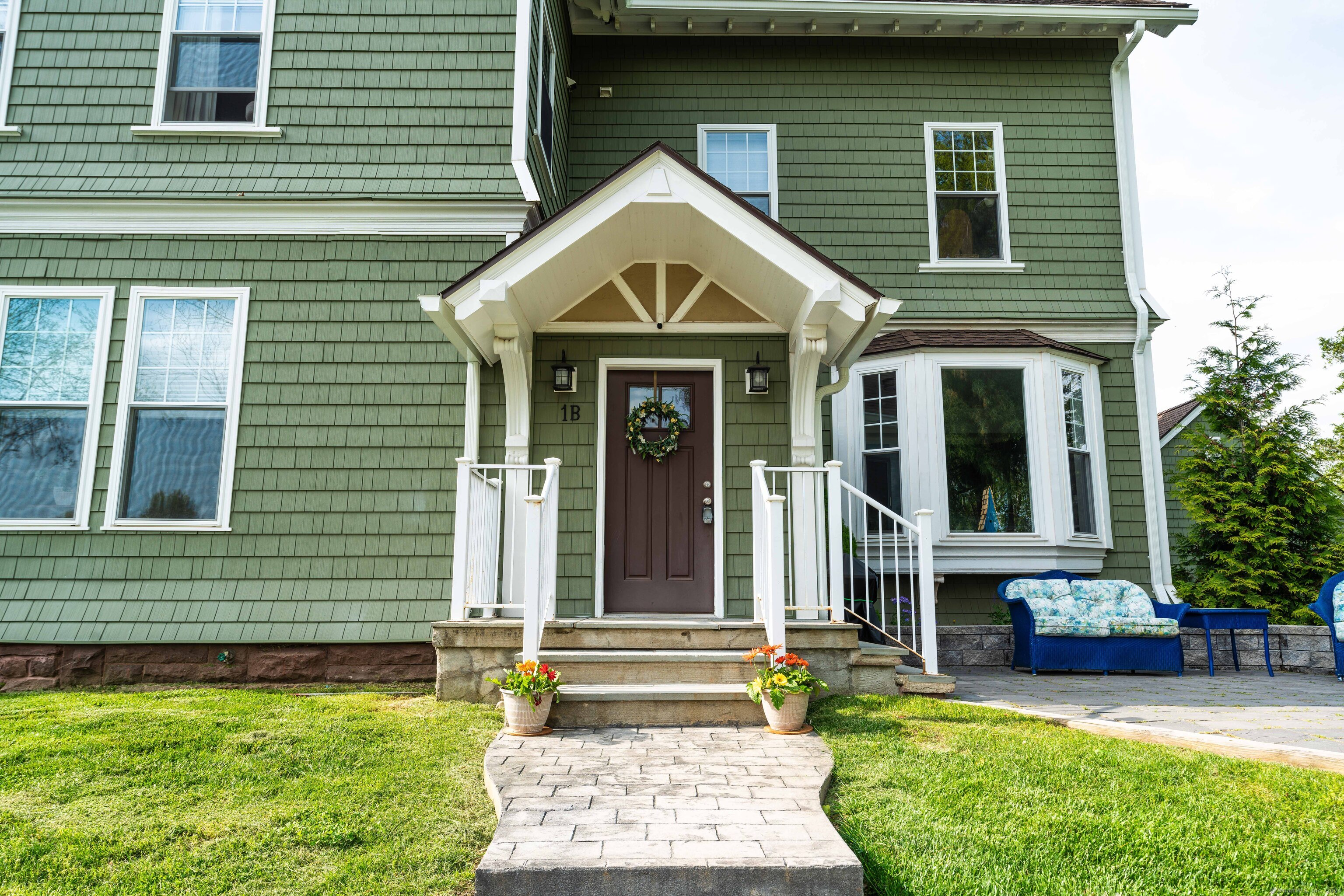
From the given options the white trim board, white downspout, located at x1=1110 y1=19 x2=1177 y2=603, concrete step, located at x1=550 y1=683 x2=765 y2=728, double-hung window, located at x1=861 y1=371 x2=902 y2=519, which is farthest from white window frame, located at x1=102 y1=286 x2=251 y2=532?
white downspout, located at x1=1110 y1=19 x2=1177 y2=603

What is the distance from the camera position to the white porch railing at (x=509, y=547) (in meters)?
4.91

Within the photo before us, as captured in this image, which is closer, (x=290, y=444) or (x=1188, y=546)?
(x=290, y=444)

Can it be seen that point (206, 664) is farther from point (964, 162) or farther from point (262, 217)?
point (964, 162)

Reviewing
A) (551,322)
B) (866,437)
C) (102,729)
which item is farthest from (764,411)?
(102,729)

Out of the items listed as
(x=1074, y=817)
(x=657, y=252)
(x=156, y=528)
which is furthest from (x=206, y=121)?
(x=1074, y=817)

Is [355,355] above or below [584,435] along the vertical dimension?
above

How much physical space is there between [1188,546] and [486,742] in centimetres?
760

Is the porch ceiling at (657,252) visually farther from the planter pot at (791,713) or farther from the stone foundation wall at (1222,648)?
the stone foundation wall at (1222,648)

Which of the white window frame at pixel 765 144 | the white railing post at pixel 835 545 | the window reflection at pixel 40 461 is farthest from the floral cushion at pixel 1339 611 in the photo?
the window reflection at pixel 40 461

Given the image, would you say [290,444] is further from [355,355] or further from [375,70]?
[375,70]

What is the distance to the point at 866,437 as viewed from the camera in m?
8.60

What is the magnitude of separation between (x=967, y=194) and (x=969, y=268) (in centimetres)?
86

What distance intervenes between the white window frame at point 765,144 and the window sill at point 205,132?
412 cm

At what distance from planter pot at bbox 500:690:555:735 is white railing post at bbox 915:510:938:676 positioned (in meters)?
2.58
